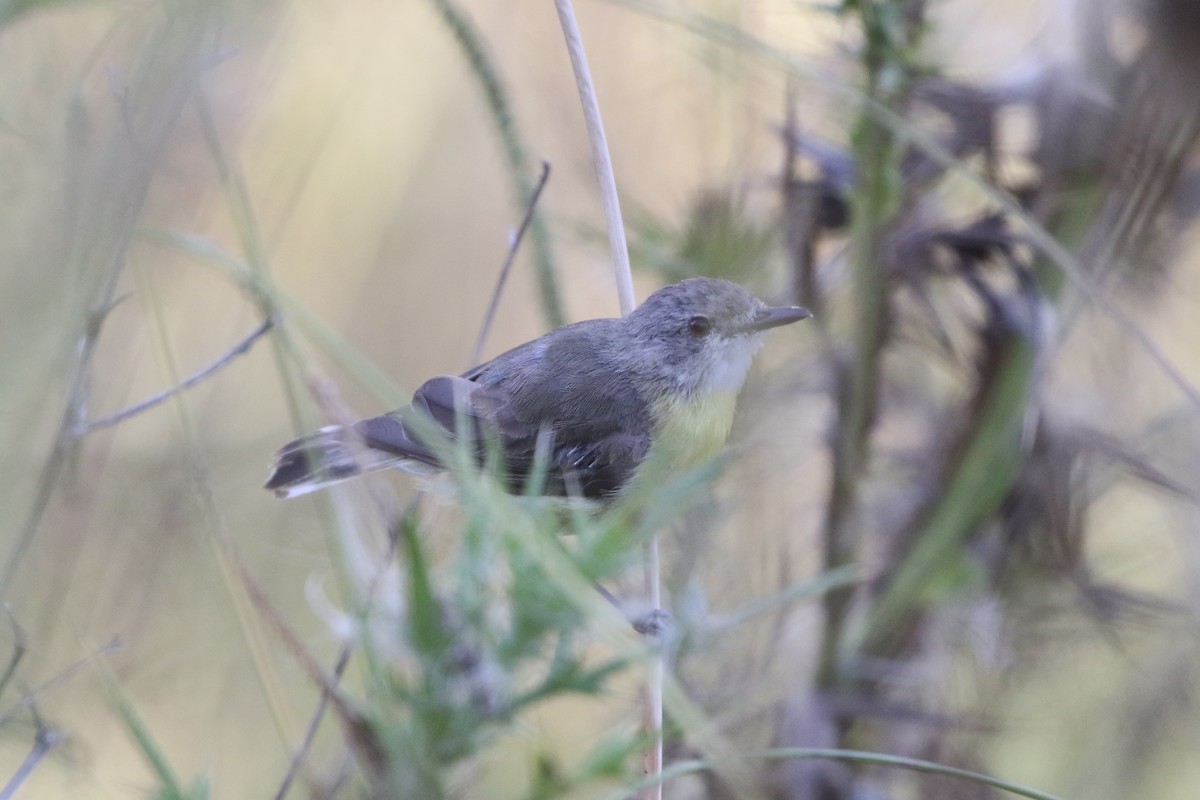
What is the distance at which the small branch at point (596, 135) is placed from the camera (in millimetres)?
1483

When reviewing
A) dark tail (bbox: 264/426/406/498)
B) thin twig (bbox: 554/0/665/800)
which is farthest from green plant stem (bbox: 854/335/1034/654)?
dark tail (bbox: 264/426/406/498)

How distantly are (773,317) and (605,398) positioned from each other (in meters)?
0.38

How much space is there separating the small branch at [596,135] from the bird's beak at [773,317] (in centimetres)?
48

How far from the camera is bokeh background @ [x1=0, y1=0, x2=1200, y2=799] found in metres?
1.83

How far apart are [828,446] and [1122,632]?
0.77 meters

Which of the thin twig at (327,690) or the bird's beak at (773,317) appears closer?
the thin twig at (327,690)

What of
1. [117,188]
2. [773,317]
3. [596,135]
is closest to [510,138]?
[596,135]

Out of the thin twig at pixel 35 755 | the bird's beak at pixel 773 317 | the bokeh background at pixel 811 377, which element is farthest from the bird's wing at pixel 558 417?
the thin twig at pixel 35 755

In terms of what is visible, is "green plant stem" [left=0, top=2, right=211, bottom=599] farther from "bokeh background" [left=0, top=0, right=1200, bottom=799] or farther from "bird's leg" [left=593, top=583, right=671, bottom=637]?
"bird's leg" [left=593, top=583, right=671, bottom=637]

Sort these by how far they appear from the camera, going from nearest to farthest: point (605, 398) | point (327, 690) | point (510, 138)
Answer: point (327, 690), point (510, 138), point (605, 398)

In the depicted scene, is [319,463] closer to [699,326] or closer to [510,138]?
[510,138]

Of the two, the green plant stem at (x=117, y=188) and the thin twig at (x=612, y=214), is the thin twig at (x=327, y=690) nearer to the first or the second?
the thin twig at (x=612, y=214)

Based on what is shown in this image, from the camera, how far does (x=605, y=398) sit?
→ 2.24 metres

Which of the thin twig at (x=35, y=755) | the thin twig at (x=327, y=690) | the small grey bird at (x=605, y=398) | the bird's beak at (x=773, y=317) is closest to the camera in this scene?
the thin twig at (x=327, y=690)
